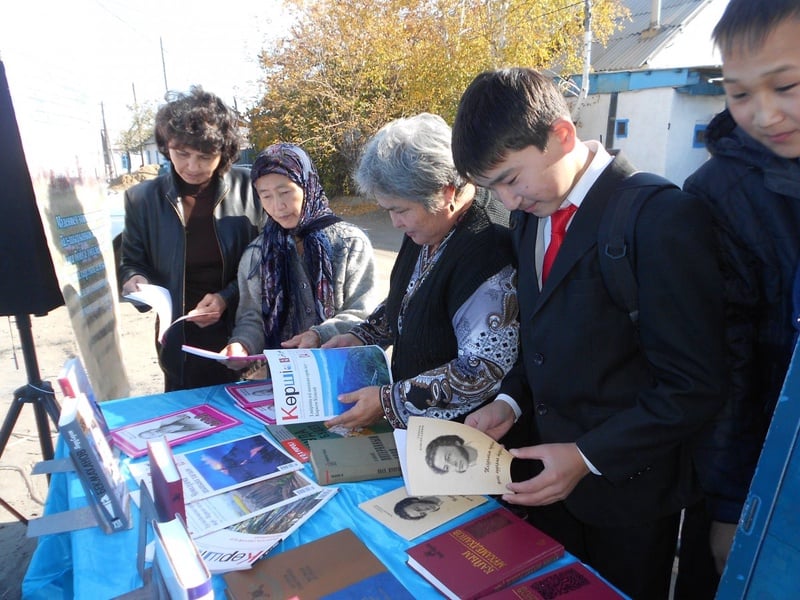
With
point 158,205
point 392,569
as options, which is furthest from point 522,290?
point 158,205

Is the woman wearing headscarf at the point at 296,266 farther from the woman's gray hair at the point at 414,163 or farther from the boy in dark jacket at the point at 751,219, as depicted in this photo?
the boy in dark jacket at the point at 751,219

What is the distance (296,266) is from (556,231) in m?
1.27

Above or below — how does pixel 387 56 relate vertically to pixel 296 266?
above

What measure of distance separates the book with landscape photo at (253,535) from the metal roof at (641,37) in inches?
752

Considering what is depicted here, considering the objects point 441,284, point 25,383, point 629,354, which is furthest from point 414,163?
point 25,383

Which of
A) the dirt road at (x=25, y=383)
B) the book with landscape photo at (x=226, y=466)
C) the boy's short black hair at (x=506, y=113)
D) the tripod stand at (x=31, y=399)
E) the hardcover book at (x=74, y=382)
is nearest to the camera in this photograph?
the boy's short black hair at (x=506, y=113)

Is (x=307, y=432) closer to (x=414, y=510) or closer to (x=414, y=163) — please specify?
(x=414, y=510)

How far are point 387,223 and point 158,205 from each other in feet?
37.6

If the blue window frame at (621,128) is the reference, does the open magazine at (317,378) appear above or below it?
below

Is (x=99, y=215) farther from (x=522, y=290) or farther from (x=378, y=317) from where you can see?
(x=522, y=290)

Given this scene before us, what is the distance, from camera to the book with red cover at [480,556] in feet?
3.59

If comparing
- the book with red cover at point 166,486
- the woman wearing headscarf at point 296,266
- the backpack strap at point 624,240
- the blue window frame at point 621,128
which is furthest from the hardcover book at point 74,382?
the blue window frame at point 621,128

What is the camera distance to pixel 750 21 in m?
0.94

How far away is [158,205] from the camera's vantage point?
102 inches
